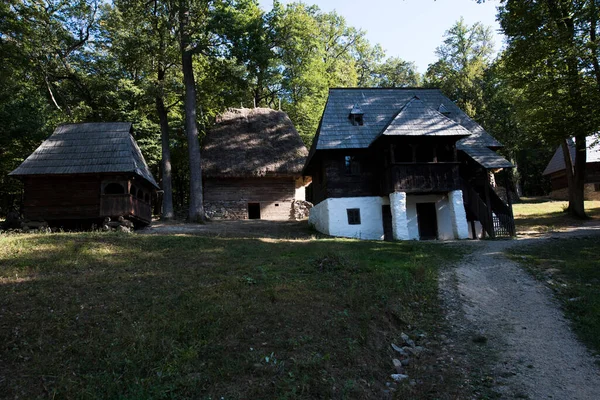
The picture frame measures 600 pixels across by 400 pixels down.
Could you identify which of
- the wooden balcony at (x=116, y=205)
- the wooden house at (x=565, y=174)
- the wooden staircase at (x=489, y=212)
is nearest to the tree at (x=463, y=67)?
the wooden house at (x=565, y=174)

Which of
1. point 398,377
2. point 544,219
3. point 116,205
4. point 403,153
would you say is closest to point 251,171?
point 116,205

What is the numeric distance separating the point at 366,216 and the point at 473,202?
18.4 feet

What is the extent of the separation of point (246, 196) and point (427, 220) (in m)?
13.5

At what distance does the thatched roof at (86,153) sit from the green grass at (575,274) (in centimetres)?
1693

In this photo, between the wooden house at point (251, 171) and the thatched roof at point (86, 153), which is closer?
the thatched roof at point (86, 153)

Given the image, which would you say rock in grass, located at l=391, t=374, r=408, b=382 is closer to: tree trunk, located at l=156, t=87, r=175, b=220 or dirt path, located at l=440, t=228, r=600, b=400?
dirt path, located at l=440, t=228, r=600, b=400

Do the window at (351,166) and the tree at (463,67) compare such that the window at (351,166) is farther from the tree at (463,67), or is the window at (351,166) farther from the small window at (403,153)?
the tree at (463,67)

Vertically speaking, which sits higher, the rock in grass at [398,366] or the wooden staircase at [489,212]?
the wooden staircase at [489,212]

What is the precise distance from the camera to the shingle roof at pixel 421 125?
57.0 feet

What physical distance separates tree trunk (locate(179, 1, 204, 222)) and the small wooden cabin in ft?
11.8

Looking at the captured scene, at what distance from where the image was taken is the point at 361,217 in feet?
62.4

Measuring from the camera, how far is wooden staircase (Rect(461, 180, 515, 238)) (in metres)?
17.9

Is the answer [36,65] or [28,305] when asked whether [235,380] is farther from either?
[36,65]

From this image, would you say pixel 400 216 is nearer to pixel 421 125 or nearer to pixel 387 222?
pixel 387 222
